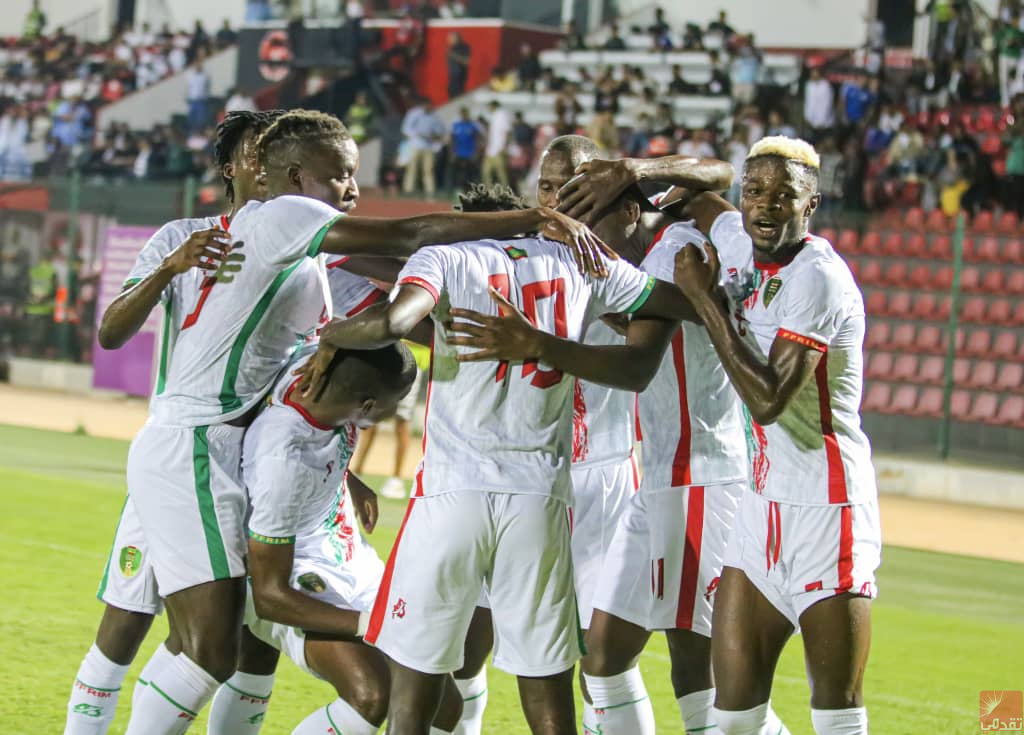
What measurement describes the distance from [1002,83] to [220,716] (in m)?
20.5

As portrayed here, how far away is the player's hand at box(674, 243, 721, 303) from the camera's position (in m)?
4.55

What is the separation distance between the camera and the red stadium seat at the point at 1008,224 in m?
18.9

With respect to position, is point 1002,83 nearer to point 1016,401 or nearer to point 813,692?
point 1016,401

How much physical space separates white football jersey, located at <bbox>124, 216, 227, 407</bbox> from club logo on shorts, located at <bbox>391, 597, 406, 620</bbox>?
106cm

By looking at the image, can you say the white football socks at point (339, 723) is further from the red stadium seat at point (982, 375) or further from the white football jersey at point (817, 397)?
the red stadium seat at point (982, 375)

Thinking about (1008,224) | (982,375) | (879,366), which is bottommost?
(879,366)

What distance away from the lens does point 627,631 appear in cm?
513

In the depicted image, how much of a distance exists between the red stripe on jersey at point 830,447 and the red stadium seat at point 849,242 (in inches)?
586

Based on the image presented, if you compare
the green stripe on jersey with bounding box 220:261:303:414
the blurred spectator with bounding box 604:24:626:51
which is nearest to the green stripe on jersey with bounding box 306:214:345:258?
the green stripe on jersey with bounding box 220:261:303:414

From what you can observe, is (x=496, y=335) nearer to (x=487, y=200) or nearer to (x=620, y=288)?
(x=620, y=288)

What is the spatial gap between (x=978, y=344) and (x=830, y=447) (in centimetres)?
1383

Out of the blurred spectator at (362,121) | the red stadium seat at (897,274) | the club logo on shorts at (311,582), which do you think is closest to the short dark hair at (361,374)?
the club logo on shorts at (311,582)

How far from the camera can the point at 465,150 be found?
24.5 metres

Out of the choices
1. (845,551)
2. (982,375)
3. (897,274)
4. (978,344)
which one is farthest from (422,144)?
(845,551)
